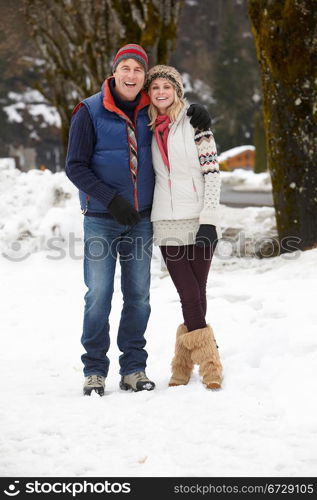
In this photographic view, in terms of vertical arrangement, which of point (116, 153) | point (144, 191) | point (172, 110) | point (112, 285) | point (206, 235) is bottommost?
point (112, 285)

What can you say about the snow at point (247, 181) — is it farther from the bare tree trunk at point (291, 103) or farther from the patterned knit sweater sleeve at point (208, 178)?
the patterned knit sweater sleeve at point (208, 178)

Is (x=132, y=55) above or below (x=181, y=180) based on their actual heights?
above

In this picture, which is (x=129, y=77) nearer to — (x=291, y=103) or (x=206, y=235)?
(x=206, y=235)

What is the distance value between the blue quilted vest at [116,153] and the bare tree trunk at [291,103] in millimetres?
3458

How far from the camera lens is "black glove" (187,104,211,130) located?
3754 mm

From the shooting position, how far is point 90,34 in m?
11.7

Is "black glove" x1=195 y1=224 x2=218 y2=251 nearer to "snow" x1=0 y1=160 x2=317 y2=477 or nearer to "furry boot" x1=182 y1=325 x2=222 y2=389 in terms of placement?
"furry boot" x1=182 y1=325 x2=222 y2=389

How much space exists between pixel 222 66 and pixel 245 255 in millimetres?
42547

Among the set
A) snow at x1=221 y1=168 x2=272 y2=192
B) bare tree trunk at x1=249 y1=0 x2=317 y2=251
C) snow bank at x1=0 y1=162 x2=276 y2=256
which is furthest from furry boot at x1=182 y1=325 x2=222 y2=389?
snow at x1=221 y1=168 x2=272 y2=192

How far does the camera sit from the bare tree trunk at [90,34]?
10.0 metres

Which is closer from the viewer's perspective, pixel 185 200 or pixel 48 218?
pixel 185 200

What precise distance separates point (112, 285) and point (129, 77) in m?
1.28

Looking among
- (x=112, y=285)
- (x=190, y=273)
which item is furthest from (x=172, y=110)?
(x=112, y=285)
